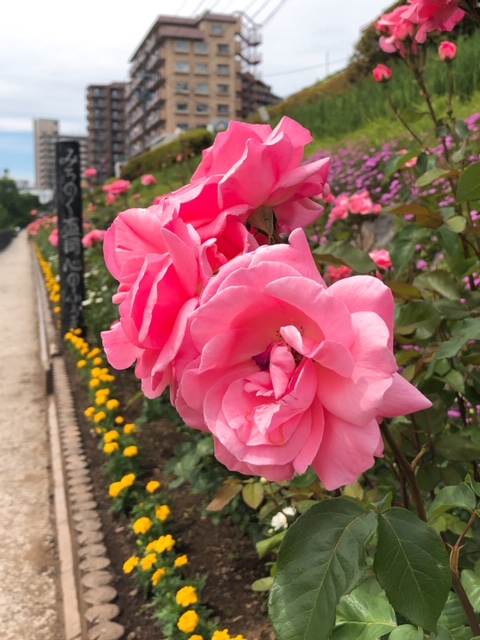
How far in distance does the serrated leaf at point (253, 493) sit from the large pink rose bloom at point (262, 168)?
1.27 m

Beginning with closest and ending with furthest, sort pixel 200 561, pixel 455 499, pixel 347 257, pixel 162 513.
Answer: pixel 455 499
pixel 347 257
pixel 200 561
pixel 162 513

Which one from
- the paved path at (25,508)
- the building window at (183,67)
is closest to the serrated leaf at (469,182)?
the paved path at (25,508)

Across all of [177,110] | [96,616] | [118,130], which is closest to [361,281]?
[96,616]

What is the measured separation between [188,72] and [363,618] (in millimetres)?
61088

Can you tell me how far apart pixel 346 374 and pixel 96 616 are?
6.55ft

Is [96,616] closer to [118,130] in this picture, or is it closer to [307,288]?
[307,288]

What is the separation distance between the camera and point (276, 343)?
576mm

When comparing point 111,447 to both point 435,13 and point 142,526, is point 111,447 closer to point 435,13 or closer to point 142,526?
point 142,526

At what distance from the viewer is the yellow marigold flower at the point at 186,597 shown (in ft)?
6.20

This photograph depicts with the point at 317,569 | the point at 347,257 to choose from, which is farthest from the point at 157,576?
the point at 317,569

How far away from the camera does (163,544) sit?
7.28 feet

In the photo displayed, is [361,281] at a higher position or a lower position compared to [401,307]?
higher

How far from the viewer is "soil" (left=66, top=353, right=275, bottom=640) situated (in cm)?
200

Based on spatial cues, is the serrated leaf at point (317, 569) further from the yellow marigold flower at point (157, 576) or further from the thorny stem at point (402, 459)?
the yellow marigold flower at point (157, 576)
